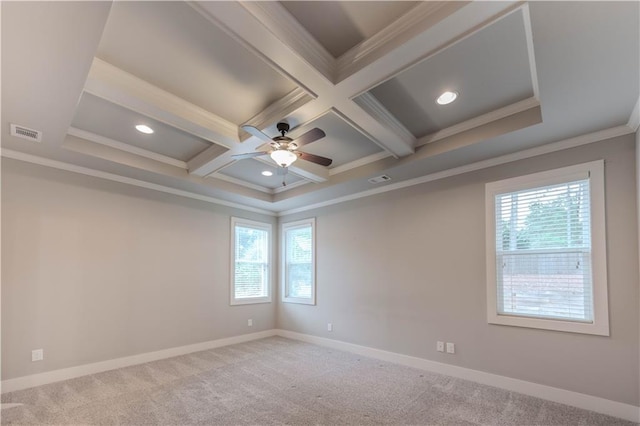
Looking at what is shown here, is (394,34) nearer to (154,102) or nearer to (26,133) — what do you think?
(154,102)

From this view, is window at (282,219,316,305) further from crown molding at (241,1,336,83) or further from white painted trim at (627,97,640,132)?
white painted trim at (627,97,640,132)

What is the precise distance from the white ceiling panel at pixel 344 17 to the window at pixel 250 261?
170 inches

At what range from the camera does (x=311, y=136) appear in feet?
9.51

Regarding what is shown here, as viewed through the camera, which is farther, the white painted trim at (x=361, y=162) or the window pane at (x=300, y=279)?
the window pane at (x=300, y=279)

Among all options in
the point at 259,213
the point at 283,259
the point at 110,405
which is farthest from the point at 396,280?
the point at 110,405

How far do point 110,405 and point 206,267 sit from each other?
257 centimetres

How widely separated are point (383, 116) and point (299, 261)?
3.81 meters

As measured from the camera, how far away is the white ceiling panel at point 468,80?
2264 mm

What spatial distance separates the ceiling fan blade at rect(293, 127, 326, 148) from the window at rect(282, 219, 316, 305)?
3167 mm

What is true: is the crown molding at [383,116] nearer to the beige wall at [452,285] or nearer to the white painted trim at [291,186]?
the beige wall at [452,285]

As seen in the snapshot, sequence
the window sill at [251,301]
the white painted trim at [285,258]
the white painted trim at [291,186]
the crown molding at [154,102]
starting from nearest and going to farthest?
the crown molding at [154,102] < the white painted trim at [291,186] < the window sill at [251,301] < the white painted trim at [285,258]

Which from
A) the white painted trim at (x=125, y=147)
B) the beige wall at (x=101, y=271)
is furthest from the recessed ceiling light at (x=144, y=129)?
the beige wall at (x=101, y=271)

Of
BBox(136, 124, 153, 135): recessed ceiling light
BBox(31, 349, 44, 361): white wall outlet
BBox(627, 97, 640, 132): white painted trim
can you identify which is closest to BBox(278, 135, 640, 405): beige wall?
BBox(627, 97, 640, 132): white painted trim

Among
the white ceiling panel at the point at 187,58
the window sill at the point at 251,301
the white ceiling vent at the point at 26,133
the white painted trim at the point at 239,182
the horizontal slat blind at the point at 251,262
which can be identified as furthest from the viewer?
the horizontal slat blind at the point at 251,262
